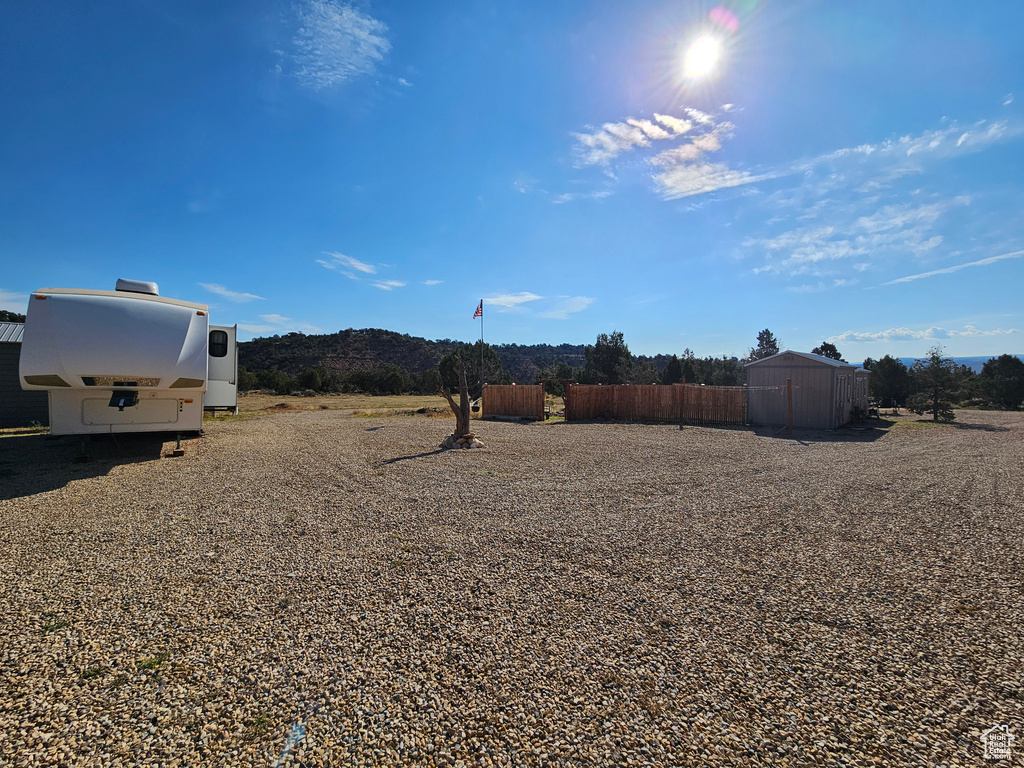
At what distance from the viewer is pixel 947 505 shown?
264 inches

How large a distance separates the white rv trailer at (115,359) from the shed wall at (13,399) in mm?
8638

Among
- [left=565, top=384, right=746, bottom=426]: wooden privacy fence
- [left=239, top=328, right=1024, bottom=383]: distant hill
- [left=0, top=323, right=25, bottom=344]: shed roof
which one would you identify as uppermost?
[left=239, top=328, right=1024, bottom=383]: distant hill

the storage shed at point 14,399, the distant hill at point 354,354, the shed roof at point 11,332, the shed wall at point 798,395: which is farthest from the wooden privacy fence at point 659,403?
the distant hill at point 354,354

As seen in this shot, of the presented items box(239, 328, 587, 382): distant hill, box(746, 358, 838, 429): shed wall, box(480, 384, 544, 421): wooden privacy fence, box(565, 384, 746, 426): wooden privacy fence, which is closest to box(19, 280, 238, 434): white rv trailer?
box(480, 384, 544, 421): wooden privacy fence

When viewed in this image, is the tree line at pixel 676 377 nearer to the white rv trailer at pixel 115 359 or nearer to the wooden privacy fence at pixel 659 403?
the wooden privacy fence at pixel 659 403

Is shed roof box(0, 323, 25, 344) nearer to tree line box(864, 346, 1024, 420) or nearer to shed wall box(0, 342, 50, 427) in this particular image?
shed wall box(0, 342, 50, 427)

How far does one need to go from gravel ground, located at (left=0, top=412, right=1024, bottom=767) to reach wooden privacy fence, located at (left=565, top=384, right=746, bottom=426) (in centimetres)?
1102

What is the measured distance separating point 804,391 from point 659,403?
523 centimetres

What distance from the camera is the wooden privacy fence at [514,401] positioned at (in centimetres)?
2148

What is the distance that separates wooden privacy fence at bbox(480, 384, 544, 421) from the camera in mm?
21484

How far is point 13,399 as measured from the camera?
14.2 metres

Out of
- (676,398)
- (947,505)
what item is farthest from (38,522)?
(676,398)

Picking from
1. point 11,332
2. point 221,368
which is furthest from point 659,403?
point 11,332

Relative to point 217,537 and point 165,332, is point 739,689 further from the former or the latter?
point 165,332
